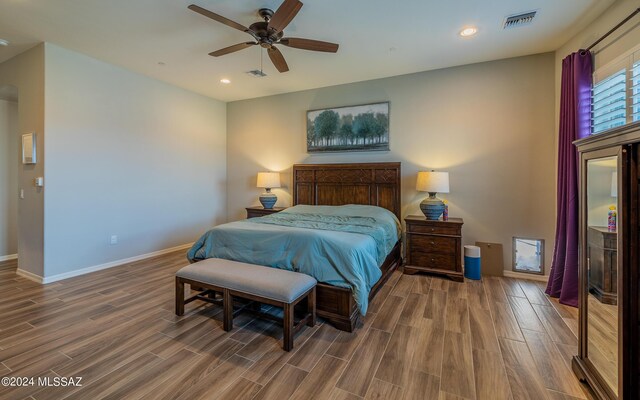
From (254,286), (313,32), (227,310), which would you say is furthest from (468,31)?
(227,310)

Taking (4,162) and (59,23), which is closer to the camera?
(59,23)

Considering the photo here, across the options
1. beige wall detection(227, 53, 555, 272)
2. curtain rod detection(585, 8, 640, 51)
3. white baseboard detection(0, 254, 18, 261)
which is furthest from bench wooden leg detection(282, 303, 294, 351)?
white baseboard detection(0, 254, 18, 261)

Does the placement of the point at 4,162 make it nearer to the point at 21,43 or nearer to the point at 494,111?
the point at 21,43

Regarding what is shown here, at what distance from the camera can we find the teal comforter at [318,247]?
2.41 metres

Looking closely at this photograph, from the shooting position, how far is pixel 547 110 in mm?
3557

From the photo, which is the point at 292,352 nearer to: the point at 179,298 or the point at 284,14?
the point at 179,298

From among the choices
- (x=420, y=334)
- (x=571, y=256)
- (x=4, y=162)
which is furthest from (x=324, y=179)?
(x=4, y=162)

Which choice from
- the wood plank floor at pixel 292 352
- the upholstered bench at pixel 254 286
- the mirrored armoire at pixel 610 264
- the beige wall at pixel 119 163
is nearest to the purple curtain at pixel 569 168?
the wood plank floor at pixel 292 352

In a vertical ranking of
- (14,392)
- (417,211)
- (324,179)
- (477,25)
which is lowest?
(14,392)

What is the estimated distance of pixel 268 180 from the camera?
5.09 meters

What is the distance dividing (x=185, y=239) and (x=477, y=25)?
5382 millimetres

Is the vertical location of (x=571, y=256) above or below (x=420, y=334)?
above

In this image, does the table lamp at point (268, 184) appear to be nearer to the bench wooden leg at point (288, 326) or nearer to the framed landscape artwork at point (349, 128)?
the framed landscape artwork at point (349, 128)

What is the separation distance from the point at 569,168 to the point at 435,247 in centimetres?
164
